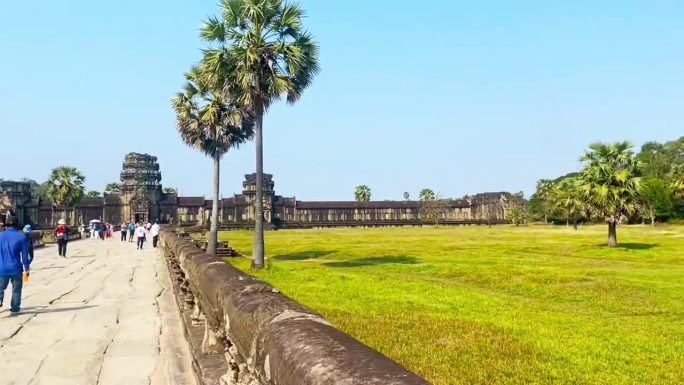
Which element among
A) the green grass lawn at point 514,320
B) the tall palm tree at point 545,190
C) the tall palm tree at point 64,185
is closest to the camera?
the green grass lawn at point 514,320

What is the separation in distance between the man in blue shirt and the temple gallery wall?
92767 millimetres

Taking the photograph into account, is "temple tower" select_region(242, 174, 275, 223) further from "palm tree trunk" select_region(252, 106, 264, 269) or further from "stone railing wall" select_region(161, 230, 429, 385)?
"stone railing wall" select_region(161, 230, 429, 385)

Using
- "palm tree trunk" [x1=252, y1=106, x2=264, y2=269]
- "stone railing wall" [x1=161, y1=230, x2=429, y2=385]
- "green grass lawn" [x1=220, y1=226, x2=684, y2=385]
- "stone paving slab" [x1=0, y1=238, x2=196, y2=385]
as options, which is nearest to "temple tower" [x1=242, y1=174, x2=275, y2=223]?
"palm tree trunk" [x1=252, y1=106, x2=264, y2=269]

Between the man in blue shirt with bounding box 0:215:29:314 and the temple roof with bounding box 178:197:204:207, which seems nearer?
the man in blue shirt with bounding box 0:215:29:314

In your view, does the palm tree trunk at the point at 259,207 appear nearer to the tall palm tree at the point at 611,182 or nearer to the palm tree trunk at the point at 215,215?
the palm tree trunk at the point at 215,215

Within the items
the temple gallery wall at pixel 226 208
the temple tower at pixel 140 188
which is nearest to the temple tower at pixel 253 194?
the temple gallery wall at pixel 226 208

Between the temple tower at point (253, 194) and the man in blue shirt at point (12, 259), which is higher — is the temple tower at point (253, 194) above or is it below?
above

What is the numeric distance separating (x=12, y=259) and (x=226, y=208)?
10570 cm

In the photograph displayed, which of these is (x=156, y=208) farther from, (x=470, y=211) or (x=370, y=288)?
(x=370, y=288)

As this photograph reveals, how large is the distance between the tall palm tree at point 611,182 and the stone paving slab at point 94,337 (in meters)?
27.9

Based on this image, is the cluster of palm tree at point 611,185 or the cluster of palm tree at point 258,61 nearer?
the cluster of palm tree at point 258,61

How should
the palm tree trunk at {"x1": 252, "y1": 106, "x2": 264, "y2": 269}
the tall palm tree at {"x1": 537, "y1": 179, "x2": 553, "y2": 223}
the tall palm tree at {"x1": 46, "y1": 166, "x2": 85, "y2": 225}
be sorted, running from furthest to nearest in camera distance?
the tall palm tree at {"x1": 537, "y1": 179, "x2": 553, "y2": 223}, the tall palm tree at {"x1": 46, "y1": 166, "x2": 85, "y2": 225}, the palm tree trunk at {"x1": 252, "y1": 106, "x2": 264, "y2": 269}

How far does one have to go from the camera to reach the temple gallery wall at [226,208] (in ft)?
350

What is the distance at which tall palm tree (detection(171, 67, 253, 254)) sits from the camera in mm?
27641
